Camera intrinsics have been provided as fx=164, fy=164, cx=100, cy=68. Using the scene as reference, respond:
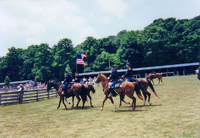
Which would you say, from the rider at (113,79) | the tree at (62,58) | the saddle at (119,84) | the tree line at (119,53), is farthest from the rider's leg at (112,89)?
the tree at (62,58)

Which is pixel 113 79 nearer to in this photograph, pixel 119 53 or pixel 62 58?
pixel 119 53

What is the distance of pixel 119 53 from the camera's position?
60438mm

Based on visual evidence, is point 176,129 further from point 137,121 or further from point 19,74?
point 19,74


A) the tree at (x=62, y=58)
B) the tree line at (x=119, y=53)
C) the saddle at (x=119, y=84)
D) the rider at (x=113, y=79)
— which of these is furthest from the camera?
the tree at (x=62, y=58)

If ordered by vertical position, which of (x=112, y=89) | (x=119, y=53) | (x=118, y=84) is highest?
(x=119, y=53)

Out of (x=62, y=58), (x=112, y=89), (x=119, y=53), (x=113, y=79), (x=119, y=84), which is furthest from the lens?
(x=62, y=58)

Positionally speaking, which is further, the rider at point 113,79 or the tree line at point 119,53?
the tree line at point 119,53

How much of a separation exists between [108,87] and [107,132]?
4794 mm

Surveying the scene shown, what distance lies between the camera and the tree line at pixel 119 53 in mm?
55981

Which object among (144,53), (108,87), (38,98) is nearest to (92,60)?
(144,53)

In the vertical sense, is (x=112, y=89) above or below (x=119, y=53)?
below

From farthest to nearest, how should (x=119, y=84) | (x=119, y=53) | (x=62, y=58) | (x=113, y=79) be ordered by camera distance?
(x=62, y=58) < (x=119, y=53) < (x=113, y=79) < (x=119, y=84)

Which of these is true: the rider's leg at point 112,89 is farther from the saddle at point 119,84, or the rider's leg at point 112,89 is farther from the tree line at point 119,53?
the tree line at point 119,53

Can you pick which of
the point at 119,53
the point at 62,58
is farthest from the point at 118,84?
the point at 62,58
